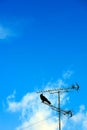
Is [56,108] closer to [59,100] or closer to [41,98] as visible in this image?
[59,100]

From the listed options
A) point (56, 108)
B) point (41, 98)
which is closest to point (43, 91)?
point (41, 98)

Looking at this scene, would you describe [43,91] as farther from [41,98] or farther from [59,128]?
[59,128]

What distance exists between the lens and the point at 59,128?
4997 centimetres

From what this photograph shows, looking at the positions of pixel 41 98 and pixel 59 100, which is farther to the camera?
pixel 59 100

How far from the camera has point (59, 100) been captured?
51.3m

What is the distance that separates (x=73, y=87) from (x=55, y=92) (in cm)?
271

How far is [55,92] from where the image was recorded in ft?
162

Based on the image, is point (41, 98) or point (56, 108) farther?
point (56, 108)

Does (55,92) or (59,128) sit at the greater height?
(55,92)

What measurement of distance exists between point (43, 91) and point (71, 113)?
218 inches

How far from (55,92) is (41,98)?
8.07 feet

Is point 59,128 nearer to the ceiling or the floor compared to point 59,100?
nearer to the floor

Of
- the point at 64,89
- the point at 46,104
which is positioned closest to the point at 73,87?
the point at 64,89

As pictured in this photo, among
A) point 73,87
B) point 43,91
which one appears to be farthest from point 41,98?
point 73,87
